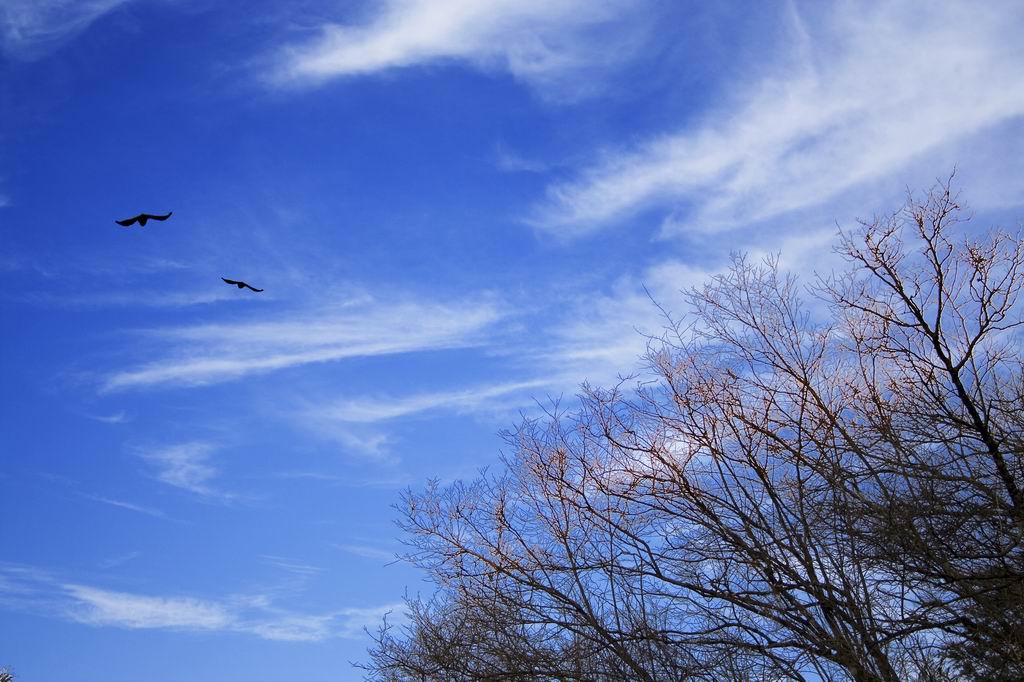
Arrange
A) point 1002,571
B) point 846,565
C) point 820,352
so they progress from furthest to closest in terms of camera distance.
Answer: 1. point 820,352
2. point 846,565
3. point 1002,571

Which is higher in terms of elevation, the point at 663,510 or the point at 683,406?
the point at 683,406

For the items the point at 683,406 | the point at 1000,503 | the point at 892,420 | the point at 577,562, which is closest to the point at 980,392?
the point at 892,420

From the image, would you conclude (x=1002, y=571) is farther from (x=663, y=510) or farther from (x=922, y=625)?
(x=663, y=510)

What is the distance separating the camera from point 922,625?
10219 mm


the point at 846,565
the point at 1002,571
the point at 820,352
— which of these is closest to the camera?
the point at 1002,571

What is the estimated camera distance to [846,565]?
35.9 feet

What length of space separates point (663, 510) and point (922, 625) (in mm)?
3405

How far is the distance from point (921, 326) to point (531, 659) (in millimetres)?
6844

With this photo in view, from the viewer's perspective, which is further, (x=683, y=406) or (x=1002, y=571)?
(x=683, y=406)

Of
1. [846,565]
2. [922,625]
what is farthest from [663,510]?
[922,625]

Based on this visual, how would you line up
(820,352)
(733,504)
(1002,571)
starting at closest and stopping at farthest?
(1002,571), (733,504), (820,352)

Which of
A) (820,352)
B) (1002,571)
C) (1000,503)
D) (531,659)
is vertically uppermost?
(820,352)

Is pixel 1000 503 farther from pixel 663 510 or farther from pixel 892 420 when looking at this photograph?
pixel 663 510

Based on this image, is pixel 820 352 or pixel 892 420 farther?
pixel 820 352
